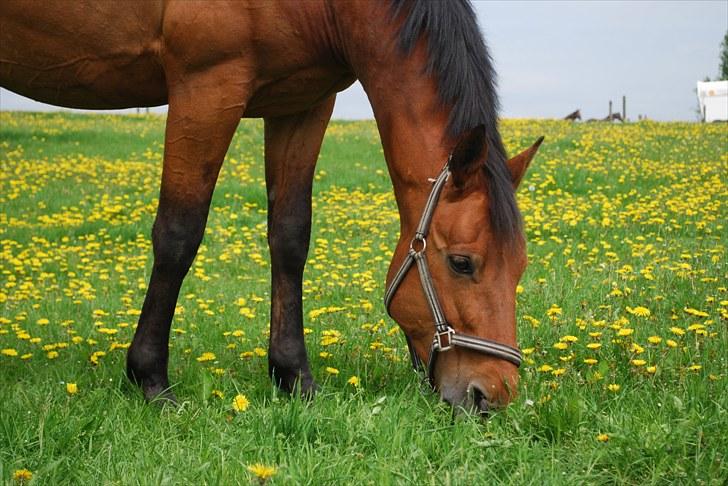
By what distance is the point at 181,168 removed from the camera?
376 cm

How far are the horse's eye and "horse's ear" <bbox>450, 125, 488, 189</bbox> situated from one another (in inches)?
11.3

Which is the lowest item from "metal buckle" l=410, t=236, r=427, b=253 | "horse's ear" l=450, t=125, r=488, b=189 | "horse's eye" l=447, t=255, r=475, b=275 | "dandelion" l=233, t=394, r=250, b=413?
"dandelion" l=233, t=394, r=250, b=413

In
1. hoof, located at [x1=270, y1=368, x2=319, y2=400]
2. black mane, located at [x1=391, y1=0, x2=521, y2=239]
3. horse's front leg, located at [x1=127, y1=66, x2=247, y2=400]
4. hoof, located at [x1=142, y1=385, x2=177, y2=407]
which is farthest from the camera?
hoof, located at [x1=270, y1=368, x2=319, y2=400]

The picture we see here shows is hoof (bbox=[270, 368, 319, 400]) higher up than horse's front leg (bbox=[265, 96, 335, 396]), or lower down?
lower down

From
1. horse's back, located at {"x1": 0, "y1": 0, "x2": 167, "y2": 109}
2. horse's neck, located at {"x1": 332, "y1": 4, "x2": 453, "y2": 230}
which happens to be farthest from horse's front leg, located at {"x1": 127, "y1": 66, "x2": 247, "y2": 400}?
horse's neck, located at {"x1": 332, "y1": 4, "x2": 453, "y2": 230}

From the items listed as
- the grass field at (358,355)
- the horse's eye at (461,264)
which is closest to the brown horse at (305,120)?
the horse's eye at (461,264)

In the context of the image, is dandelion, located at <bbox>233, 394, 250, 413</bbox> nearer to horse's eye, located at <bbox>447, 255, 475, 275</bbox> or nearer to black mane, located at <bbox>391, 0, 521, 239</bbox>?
horse's eye, located at <bbox>447, 255, 475, 275</bbox>

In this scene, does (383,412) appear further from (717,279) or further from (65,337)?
(717,279)

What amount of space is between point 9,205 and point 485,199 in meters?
10.6

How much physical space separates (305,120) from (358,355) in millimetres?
1292

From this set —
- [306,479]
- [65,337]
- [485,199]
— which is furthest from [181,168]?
[65,337]

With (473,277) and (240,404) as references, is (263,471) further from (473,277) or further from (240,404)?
(473,277)

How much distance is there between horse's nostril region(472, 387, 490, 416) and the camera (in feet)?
10.6

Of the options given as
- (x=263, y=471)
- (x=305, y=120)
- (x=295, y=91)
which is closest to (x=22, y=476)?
(x=263, y=471)
